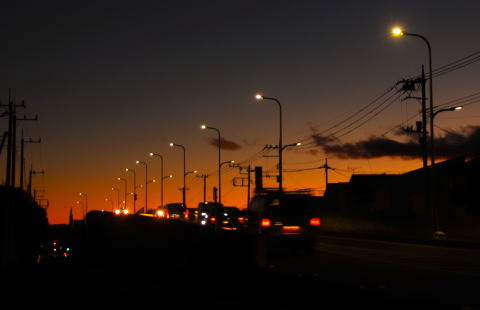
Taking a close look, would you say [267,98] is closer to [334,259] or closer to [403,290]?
[334,259]

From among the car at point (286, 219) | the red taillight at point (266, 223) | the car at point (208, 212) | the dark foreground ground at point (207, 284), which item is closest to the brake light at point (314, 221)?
→ the car at point (286, 219)

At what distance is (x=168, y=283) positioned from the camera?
15.6 metres

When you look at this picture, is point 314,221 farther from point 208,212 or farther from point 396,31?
point 208,212

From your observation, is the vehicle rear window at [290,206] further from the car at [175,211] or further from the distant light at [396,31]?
the car at [175,211]

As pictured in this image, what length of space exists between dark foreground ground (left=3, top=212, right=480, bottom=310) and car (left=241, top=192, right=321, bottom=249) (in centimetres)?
55

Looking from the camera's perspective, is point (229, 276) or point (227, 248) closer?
point (229, 276)

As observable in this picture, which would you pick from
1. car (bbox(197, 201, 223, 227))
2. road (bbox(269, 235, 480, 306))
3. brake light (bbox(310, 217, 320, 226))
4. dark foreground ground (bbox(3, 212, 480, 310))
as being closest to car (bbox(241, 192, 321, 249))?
brake light (bbox(310, 217, 320, 226))

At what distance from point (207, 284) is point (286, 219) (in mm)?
8412

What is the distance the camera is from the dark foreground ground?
1019cm

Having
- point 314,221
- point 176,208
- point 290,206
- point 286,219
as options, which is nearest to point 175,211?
point 176,208

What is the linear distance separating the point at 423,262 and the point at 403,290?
735 cm

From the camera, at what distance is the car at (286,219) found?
2202 centimetres

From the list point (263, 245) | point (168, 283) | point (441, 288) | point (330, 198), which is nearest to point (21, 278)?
point (168, 283)

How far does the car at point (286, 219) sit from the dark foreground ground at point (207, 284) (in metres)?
0.55
